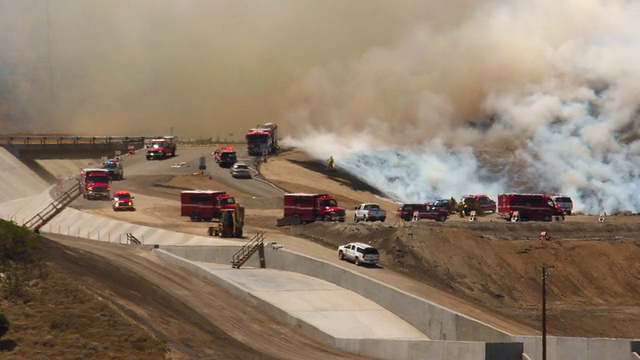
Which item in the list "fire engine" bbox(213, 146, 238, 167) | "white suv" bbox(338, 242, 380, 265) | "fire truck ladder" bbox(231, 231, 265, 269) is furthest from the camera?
"fire engine" bbox(213, 146, 238, 167)

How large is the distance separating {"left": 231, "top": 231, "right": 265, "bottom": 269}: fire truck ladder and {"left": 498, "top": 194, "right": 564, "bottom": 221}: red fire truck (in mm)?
23208

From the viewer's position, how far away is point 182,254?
77.5 metres

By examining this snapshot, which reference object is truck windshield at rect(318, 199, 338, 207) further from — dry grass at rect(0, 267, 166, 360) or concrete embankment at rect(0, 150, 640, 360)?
dry grass at rect(0, 267, 166, 360)

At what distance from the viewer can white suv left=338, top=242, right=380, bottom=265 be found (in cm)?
7344

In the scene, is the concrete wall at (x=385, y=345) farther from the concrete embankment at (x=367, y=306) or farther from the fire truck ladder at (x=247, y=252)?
the fire truck ladder at (x=247, y=252)

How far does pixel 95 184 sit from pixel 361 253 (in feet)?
116

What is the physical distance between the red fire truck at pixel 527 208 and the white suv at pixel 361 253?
21.1 meters

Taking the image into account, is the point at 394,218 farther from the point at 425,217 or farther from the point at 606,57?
the point at 606,57

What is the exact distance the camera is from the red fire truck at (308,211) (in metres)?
87.5

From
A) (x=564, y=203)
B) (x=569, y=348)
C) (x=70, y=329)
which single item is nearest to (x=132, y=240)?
(x=70, y=329)

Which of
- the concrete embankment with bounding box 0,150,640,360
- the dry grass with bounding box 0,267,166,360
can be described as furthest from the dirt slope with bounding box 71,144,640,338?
the dry grass with bounding box 0,267,166,360

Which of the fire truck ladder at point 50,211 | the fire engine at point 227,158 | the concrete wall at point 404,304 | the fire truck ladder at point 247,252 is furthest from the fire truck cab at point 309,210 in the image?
the fire engine at point 227,158

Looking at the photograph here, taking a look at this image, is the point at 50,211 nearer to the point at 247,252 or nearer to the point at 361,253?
the point at 247,252

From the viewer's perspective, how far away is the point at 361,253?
73.6 metres
